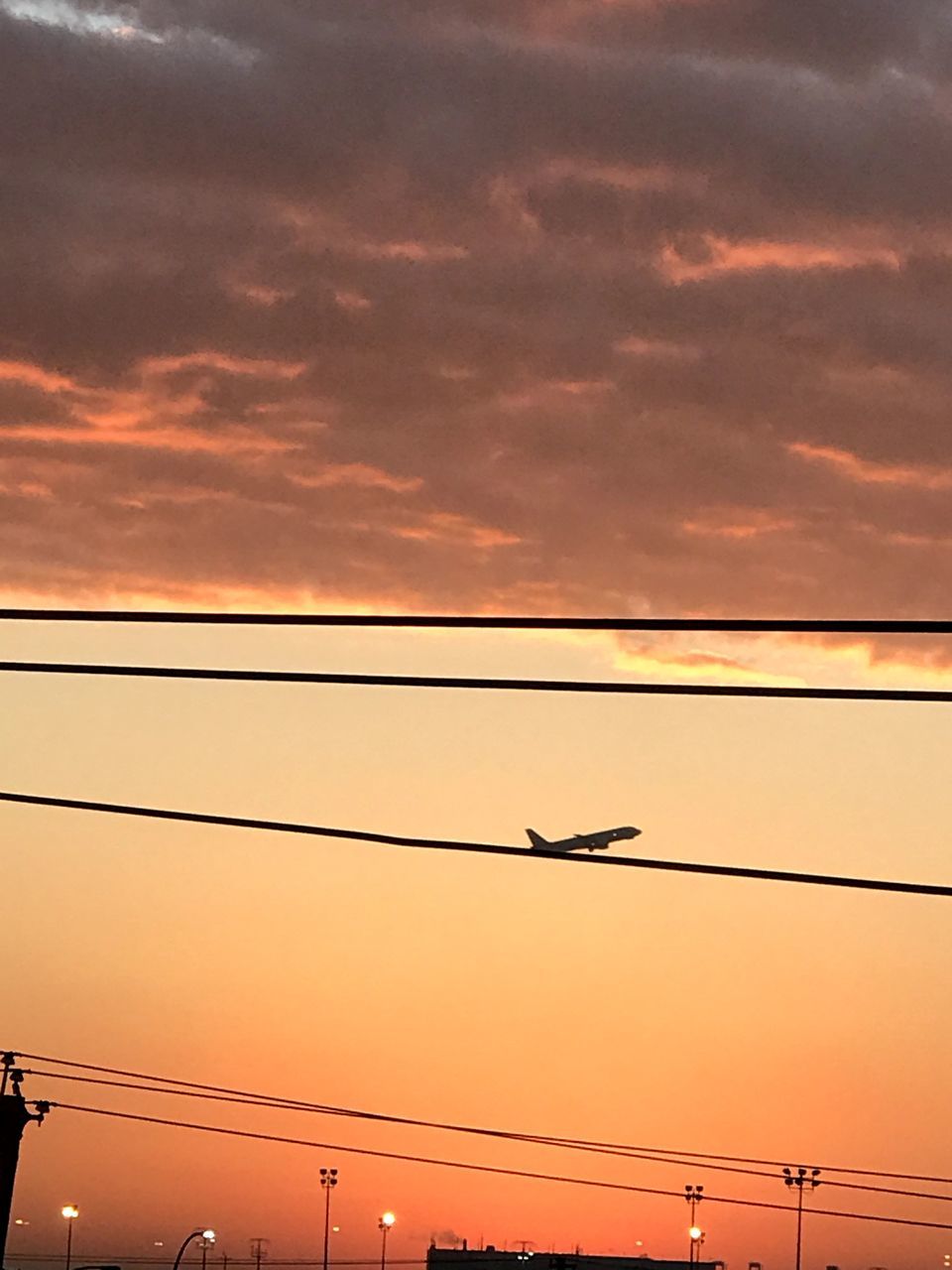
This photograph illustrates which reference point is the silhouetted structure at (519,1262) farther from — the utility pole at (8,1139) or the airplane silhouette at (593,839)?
the utility pole at (8,1139)

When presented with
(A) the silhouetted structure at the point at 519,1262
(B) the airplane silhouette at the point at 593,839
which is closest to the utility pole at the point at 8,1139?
(B) the airplane silhouette at the point at 593,839

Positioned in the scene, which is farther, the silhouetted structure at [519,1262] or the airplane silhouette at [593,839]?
the silhouetted structure at [519,1262]

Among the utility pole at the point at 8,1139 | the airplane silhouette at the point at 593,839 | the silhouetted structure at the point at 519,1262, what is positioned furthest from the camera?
the silhouetted structure at the point at 519,1262

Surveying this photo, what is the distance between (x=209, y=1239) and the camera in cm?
6506

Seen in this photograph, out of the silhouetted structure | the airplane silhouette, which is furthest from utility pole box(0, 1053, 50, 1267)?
the silhouetted structure

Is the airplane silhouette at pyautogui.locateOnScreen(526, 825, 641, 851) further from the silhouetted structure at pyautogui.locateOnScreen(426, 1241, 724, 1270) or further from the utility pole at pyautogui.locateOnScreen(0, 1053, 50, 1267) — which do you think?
the utility pole at pyautogui.locateOnScreen(0, 1053, 50, 1267)

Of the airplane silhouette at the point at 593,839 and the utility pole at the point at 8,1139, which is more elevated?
the airplane silhouette at the point at 593,839

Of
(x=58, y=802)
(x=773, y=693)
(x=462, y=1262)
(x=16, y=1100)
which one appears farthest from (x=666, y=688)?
(x=462, y=1262)

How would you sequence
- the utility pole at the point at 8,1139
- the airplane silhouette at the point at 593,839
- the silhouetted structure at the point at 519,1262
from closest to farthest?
the utility pole at the point at 8,1139 < the airplane silhouette at the point at 593,839 < the silhouetted structure at the point at 519,1262

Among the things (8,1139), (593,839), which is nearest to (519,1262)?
(593,839)

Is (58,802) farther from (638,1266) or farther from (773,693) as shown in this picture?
(638,1266)

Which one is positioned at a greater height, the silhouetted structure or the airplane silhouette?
the airplane silhouette

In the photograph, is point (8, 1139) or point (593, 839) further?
point (593, 839)

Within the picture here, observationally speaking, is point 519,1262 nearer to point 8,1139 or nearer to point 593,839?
point 593,839
